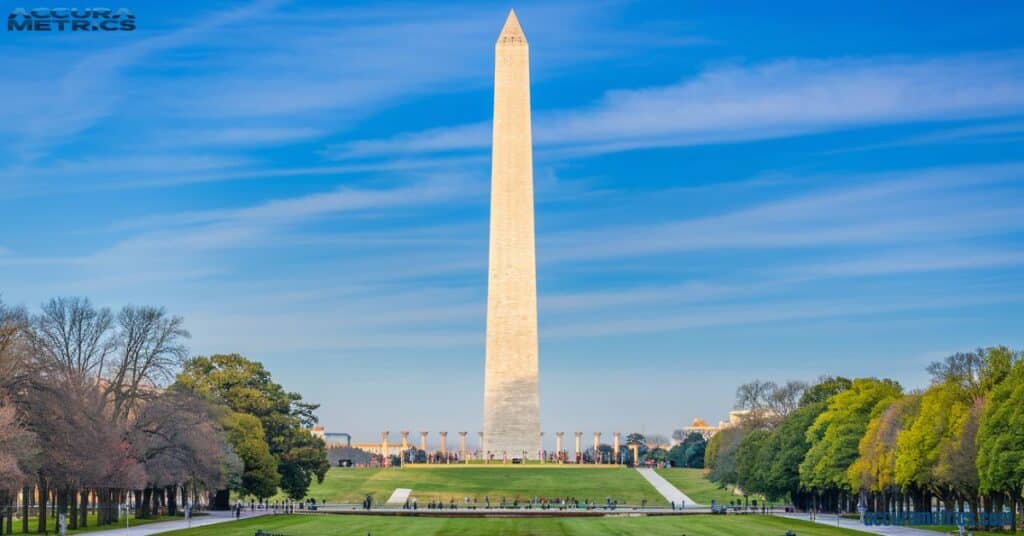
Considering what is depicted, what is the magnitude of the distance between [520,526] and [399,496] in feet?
101

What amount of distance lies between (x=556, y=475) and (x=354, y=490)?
14.2 m

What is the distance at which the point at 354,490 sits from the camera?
307 ft

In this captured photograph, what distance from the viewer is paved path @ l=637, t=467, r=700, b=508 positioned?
89938mm

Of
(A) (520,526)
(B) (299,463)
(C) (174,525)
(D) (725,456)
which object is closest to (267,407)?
(B) (299,463)

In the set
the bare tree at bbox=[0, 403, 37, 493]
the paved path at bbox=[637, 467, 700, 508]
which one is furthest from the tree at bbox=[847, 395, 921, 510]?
the bare tree at bbox=[0, 403, 37, 493]

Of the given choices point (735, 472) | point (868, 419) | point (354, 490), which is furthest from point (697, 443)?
point (868, 419)

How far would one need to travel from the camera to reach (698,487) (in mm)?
103625

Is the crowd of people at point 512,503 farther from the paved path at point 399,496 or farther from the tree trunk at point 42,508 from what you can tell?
the tree trunk at point 42,508

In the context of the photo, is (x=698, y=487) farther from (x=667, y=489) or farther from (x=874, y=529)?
(x=874, y=529)

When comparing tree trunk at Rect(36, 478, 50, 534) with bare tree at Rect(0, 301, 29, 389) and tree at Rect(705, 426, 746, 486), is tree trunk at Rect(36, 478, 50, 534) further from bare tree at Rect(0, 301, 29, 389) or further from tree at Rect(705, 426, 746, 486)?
tree at Rect(705, 426, 746, 486)

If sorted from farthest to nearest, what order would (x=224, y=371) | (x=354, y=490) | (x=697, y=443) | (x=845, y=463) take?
(x=697, y=443) < (x=354, y=490) < (x=224, y=371) < (x=845, y=463)

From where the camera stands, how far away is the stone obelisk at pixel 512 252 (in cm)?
9675

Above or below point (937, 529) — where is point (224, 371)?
above

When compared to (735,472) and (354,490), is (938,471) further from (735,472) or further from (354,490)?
(354,490)
